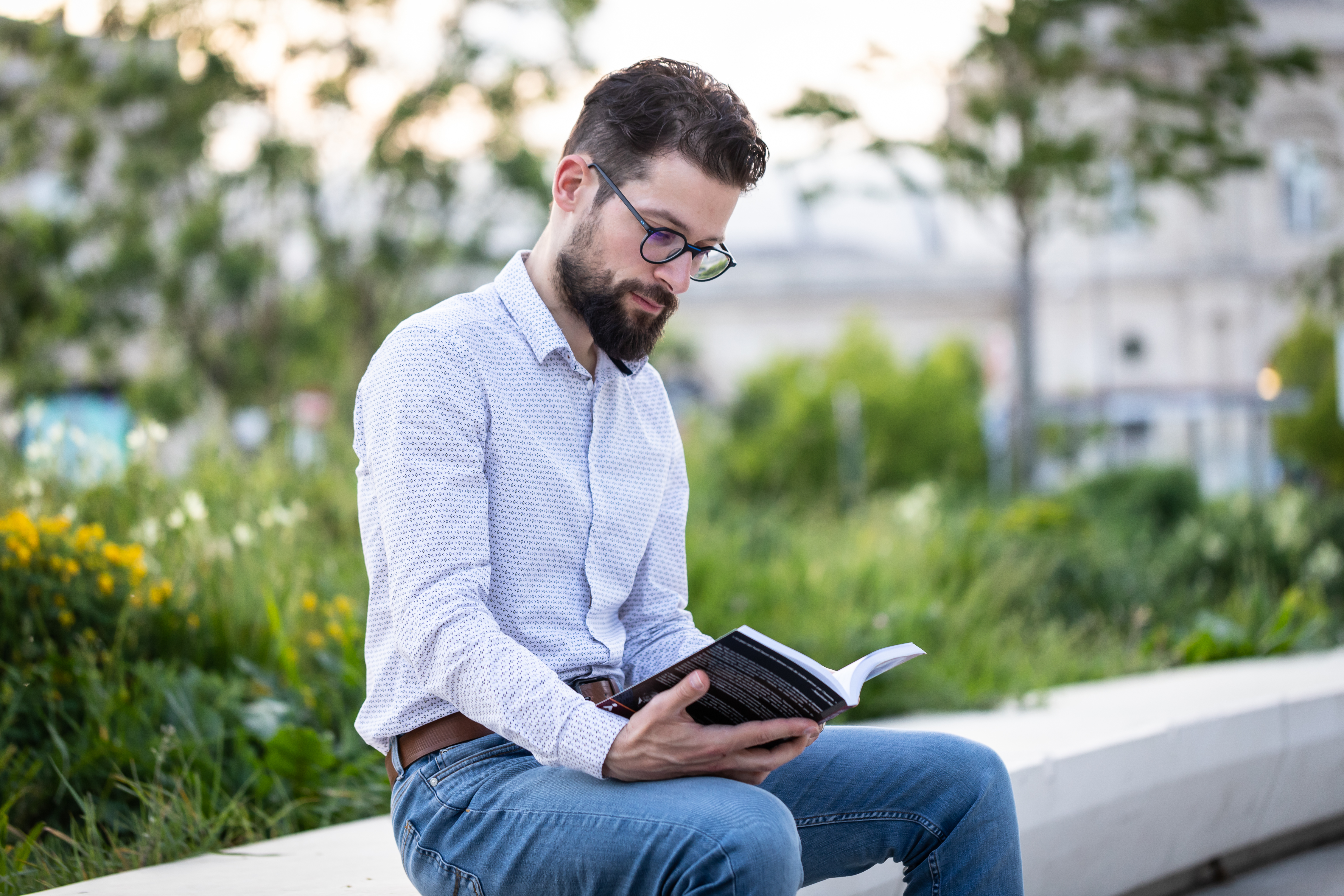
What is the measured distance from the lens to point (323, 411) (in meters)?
13.2

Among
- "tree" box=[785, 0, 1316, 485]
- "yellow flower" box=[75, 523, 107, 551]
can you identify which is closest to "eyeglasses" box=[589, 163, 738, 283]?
"yellow flower" box=[75, 523, 107, 551]

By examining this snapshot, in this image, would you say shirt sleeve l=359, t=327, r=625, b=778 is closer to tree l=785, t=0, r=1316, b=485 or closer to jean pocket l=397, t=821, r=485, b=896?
jean pocket l=397, t=821, r=485, b=896

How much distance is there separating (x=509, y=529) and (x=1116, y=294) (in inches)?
2137

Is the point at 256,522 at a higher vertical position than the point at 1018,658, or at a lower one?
higher

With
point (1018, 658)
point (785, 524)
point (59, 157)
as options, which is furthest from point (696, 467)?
point (59, 157)

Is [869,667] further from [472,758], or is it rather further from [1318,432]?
[1318,432]

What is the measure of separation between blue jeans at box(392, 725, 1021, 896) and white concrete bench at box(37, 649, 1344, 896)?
453 mm

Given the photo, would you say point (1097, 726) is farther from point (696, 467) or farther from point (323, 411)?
point (323, 411)

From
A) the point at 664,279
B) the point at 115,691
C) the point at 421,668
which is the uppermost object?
the point at 664,279

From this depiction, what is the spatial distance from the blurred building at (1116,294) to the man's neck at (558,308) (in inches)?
910

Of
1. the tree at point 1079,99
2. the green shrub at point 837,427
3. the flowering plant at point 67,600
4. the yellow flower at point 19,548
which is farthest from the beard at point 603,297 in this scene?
the green shrub at point 837,427

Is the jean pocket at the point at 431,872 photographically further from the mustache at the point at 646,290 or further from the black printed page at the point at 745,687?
the mustache at the point at 646,290

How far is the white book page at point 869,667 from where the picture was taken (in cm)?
190

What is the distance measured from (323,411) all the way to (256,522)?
8.10 meters
